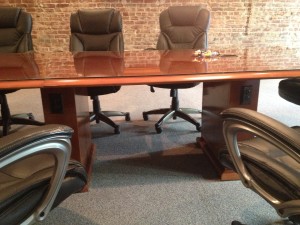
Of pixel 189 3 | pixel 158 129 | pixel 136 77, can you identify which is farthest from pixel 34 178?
pixel 189 3

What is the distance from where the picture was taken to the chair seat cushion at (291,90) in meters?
1.02

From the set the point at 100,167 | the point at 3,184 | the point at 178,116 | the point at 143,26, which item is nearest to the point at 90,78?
the point at 3,184

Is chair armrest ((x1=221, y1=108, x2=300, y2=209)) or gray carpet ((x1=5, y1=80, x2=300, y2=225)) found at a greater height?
chair armrest ((x1=221, y1=108, x2=300, y2=209))

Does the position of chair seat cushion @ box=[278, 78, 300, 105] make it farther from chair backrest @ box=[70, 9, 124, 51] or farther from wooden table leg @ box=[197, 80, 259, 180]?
chair backrest @ box=[70, 9, 124, 51]

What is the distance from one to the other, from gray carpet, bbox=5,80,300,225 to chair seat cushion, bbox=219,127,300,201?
0.49m

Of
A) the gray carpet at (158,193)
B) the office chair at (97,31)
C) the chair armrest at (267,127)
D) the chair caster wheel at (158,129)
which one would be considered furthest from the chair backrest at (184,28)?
the chair armrest at (267,127)

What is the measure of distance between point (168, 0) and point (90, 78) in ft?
10.5

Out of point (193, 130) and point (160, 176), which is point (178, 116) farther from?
point (160, 176)

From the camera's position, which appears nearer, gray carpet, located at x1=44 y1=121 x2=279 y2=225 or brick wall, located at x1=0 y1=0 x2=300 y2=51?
gray carpet, located at x1=44 y1=121 x2=279 y2=225

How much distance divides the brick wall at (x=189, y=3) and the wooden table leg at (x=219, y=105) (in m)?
2.05

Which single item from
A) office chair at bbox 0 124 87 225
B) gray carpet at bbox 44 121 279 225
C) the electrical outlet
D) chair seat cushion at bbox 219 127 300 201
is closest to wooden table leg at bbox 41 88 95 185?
gray carpet at bbox 44 121 279 225

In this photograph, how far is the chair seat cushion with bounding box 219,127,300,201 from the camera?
2.69 ft

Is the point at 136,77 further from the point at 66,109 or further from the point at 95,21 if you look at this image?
the point at 95,21

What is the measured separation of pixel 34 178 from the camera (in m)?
0.83
